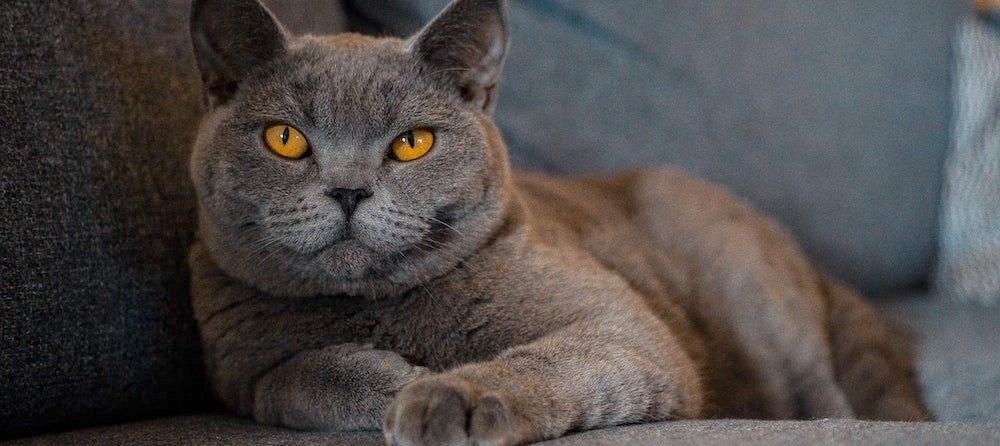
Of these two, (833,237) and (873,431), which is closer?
(873,431)

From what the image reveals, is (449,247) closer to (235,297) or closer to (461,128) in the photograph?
(461,128)

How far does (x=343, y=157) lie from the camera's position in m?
1.03

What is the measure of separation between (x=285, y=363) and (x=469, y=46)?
473 millimetres

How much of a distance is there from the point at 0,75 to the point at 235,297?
0.37 metres

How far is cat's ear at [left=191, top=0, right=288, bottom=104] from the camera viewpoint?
43.4 inches

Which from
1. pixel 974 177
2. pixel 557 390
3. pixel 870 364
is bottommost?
pixel 870 364

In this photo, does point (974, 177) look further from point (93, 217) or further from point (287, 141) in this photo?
point (93, 217)

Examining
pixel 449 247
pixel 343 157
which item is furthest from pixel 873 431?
pixel 343 157

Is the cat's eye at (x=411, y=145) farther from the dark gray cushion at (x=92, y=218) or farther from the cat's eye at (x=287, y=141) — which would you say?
the dark gray cushion at (x=92, y=218)

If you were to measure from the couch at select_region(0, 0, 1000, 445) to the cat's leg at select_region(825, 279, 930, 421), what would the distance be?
0.04m

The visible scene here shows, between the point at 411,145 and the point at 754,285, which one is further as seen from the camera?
the point at 754,285

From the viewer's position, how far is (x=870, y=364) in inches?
58.9

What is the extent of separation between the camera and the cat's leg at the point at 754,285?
1.49 metres

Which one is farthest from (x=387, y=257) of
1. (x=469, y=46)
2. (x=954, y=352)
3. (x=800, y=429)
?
(x=954, y=352)
